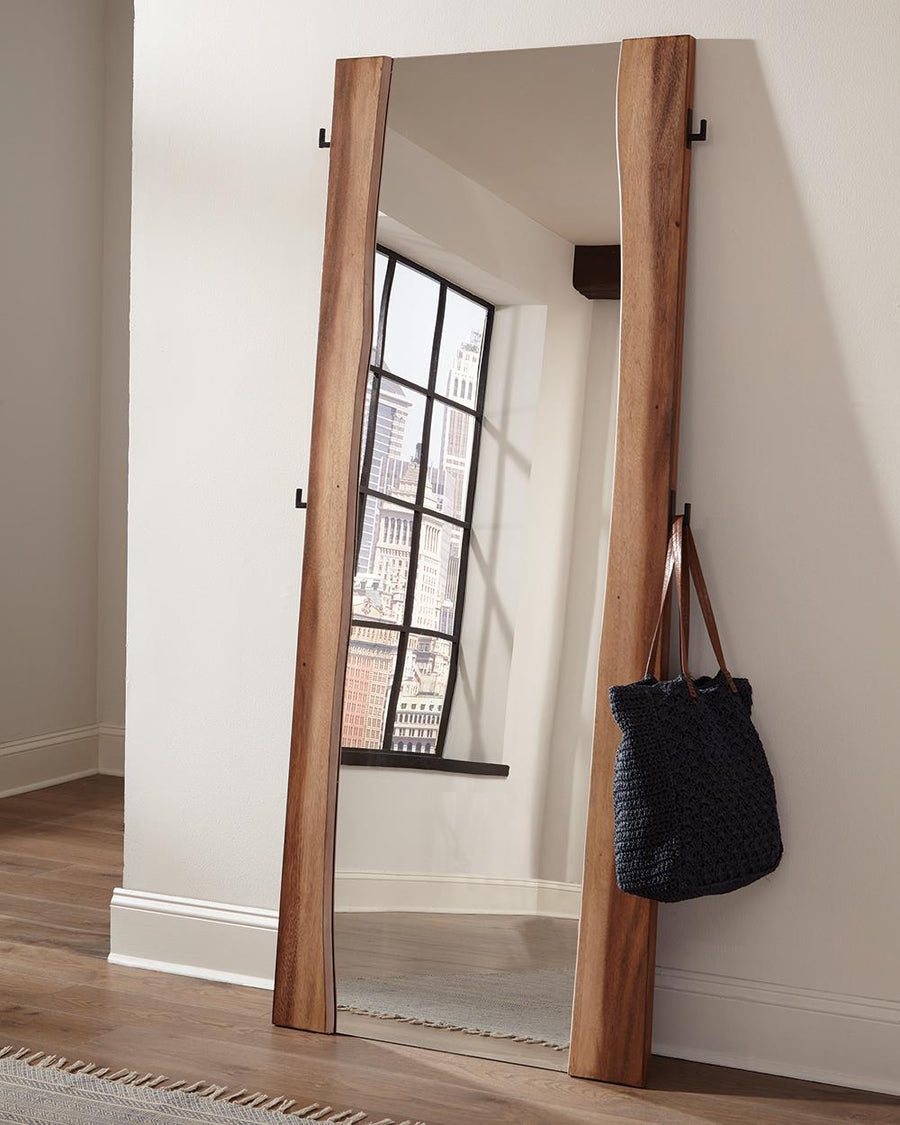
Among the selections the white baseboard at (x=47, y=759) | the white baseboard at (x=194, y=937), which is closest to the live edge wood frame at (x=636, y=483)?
the white baseboard at (x=194, y=937)

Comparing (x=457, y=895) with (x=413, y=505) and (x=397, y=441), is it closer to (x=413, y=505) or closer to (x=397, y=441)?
(x=413, y=505)

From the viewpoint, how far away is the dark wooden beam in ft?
7.88

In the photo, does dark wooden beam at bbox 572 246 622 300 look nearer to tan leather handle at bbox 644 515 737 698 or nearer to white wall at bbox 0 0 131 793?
tan leather handle at bbox 644 515 737 698

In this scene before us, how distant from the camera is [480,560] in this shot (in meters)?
2.49

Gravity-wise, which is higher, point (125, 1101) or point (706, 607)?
point (706, 607)

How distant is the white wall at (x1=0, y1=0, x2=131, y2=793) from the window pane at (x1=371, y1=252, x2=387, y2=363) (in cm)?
251

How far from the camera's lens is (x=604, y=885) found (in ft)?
7.78

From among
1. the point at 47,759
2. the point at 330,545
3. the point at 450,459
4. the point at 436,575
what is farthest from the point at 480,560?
the point at 47,759

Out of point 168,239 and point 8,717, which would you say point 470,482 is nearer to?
point 168,239

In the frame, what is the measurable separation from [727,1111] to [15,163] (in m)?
4.00

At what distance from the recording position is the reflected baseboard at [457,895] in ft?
7.91

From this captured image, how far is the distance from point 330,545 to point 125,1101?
1.10m

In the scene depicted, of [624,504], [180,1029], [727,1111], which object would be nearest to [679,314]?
[624,504]

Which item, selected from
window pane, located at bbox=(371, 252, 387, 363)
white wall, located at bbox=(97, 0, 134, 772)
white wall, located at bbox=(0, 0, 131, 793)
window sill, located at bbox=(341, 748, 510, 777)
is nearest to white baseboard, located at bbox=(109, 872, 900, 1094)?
window sill, located at bbox=(341, 748, 510, 777)
